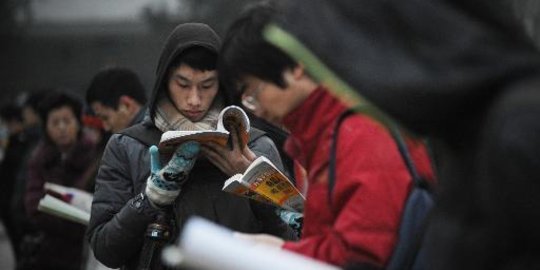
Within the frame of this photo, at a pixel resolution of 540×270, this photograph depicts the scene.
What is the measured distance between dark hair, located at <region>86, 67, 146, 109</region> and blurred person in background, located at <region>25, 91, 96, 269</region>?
1.01 meters

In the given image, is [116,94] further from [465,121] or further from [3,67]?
[3,67]

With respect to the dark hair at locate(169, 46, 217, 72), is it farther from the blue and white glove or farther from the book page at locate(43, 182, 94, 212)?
the book page at locate(43, 182, 94, 212)

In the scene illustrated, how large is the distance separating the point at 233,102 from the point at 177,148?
51 cm

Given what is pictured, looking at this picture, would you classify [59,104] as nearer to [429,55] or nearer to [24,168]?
[24,168]

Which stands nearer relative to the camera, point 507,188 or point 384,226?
point 507,188

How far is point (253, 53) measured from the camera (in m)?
2.71

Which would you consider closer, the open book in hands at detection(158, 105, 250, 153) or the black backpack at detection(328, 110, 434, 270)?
the black backpack at detection(328, 110, 434, 270)

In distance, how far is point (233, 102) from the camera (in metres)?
4.34

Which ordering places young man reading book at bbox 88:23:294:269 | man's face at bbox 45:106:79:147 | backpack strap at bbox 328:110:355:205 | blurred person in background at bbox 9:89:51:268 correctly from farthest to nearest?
1. blurred person in background at bbox 9:89:51:268
2. man's face at bbox 45:106:79:147
3. young man reading book at bbox 88:23:294:269
4. backpack strap at bbox 328:110:355:205

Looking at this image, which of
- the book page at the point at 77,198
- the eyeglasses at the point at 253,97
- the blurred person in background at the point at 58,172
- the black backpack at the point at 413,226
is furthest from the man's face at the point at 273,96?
the blurred person in background at the point at 58,172

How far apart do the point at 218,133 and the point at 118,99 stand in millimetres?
2312

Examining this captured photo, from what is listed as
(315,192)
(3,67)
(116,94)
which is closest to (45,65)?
(3,67)

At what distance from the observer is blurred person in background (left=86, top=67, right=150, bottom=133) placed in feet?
20.0

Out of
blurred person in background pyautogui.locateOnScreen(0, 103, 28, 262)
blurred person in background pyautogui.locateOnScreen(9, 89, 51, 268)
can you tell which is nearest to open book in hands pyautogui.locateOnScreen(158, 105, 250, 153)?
blurred person in background pyautogui.locateOnScreen(9, 89, 51, 268)
